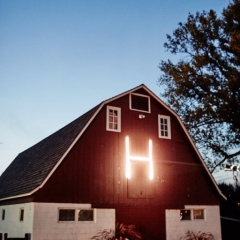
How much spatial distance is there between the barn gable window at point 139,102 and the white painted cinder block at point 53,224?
16.8 feet

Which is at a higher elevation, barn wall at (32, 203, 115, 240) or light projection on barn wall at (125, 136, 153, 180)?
light projection on barn wall at (125, 136, 153, 180)

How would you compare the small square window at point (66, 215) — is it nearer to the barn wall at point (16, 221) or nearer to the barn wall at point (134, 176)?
the barn wall at point (134, 176)

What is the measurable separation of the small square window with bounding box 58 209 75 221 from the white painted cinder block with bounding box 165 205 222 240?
477 centimetres

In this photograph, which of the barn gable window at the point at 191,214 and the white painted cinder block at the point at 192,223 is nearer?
the white painted cinder block at the point at 192,223

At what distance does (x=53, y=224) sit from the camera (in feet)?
45.3

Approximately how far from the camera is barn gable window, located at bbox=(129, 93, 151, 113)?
55.9 ft

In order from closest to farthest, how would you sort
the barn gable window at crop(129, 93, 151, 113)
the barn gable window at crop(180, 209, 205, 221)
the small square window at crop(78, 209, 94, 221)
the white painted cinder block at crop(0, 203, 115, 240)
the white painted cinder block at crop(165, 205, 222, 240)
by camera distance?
the white painted cinder block at crop(0, 203, 115, 240) → the small square window at crop(78, 209, 94, 221) → the white painted cinder block at crop(165, 205, 222, 240) → the barn gable window at crop(129, 93, 151, 113) → the barn gable window at crop(180, 209, 205, 221)

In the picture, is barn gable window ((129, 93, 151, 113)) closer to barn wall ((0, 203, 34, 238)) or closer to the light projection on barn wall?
the light projection on barn wall

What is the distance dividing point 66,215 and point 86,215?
912mm

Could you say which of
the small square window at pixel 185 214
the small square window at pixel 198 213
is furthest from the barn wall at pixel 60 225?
the small square window at pixel 198 213

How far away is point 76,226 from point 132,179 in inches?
133

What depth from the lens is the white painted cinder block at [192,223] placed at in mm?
16484

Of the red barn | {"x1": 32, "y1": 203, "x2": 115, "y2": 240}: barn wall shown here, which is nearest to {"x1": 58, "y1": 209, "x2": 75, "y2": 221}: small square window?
the red barn

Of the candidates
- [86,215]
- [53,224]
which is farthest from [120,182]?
[53,224]
